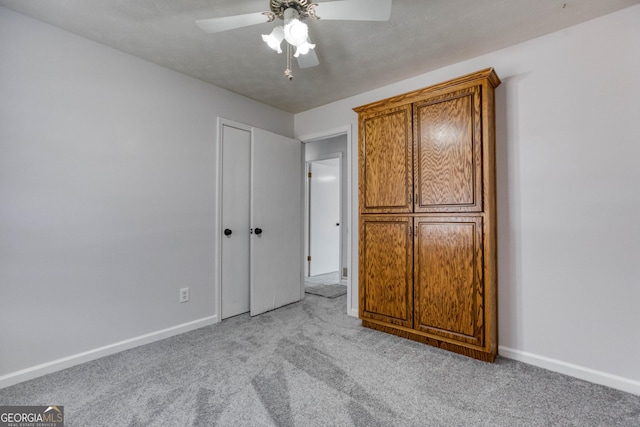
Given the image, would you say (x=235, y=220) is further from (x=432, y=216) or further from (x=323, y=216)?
(x=323, y=216)

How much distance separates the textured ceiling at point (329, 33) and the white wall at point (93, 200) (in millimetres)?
250

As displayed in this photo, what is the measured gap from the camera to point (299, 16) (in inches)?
63.3

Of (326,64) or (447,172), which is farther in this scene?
(326,64)

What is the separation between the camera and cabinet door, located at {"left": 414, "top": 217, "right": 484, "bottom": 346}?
6.81ft

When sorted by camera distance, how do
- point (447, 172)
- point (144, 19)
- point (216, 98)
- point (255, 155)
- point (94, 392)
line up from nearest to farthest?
point (94, 392), point (144, 19), point (447, 172), point (216, 98), point (255, 155)

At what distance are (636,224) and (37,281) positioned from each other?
381 centimetres

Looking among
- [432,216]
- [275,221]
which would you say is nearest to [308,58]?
[432,216]

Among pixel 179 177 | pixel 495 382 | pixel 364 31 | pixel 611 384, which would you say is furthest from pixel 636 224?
pixel 179 177


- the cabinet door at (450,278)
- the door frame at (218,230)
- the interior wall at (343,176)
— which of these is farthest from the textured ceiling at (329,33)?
the interior wall at (343,176)

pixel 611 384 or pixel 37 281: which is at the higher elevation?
pixel 37 281

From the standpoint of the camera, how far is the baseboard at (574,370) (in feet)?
5.73

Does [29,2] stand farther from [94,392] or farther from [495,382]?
[495,382]

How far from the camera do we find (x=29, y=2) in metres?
1.75

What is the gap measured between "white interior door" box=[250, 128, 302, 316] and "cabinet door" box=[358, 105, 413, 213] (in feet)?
3.51
